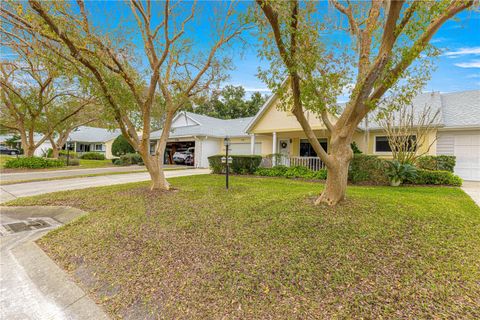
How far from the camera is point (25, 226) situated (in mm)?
5344

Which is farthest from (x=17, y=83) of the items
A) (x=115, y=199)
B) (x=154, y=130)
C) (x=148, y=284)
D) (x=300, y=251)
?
(x=300, y=251)

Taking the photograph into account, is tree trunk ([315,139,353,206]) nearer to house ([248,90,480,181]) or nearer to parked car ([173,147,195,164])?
house ([248,90,480,181])

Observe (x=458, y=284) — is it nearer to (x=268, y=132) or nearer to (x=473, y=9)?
(x=473, y=9)

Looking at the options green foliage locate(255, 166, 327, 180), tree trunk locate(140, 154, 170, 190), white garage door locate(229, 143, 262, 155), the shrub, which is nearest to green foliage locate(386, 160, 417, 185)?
green foliage locate(255, 166, 327, 180)

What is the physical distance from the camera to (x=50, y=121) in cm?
1934

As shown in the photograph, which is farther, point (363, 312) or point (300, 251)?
point (300, 251)

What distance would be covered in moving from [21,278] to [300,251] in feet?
13.6

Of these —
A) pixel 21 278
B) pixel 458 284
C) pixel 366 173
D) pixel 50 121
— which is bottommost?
pixel 21 278

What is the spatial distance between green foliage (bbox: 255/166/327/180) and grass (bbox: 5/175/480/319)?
19.8ft

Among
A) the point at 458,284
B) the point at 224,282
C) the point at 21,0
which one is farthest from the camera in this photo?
the point at 21,0

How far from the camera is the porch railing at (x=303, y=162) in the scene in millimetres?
12984

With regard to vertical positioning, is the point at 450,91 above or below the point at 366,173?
above

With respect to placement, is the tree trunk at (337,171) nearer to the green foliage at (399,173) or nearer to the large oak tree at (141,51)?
the large oak tree at (141,51)

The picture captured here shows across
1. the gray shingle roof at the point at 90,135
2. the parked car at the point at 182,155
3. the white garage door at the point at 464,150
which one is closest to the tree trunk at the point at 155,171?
the parked car at the point at 182,155
